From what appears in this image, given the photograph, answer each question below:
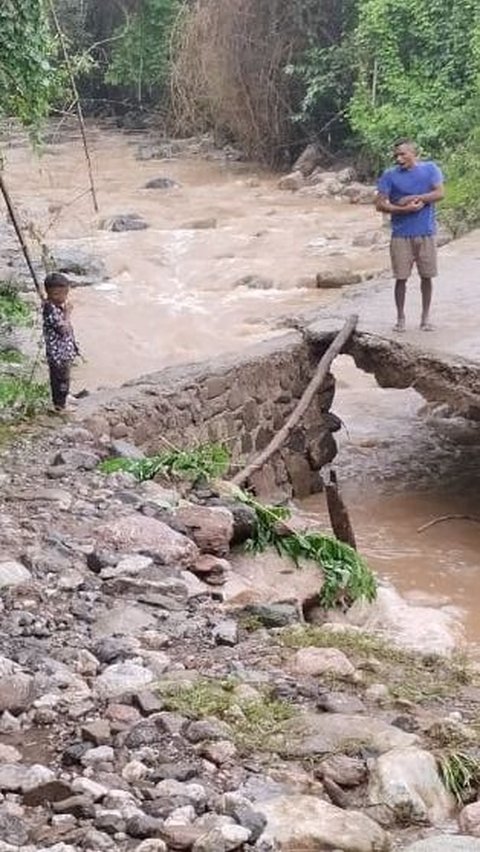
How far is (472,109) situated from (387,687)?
1623 centimetres

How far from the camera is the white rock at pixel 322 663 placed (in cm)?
433

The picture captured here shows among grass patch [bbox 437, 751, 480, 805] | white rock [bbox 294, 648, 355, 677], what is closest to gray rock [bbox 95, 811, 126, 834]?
grass patch [bbox 437, 751, 480, 805]

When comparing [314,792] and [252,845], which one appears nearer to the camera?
[252,845]

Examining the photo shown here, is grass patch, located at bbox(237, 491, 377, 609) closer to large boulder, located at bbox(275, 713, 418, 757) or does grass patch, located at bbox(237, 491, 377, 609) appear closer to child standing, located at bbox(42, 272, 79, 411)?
child standing, located at bbox(42, 272, 79, 411)

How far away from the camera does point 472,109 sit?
62.7ft

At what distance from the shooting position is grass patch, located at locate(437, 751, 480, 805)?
3.58m

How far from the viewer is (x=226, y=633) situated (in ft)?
15.3

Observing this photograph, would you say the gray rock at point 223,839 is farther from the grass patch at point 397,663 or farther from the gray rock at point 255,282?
the gray rock at point 255,282

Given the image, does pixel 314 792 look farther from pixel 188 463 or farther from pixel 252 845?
pixel 188 463

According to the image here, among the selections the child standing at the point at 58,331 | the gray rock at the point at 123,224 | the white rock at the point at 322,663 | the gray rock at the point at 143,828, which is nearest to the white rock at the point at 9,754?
the gray rock at the point at 143,828

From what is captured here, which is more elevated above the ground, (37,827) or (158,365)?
(37,827)

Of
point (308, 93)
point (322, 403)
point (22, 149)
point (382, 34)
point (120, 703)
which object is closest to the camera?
point (120, 703)

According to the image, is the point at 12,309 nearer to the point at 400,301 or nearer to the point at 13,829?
the point at 400,301

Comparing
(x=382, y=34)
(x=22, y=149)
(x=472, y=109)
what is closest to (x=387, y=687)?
(x=472, y=109)
